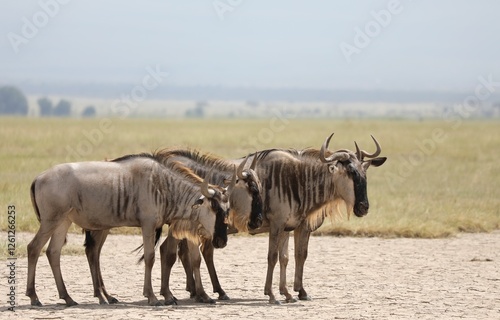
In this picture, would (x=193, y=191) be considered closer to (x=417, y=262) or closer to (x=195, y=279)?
(x=195, y=279)

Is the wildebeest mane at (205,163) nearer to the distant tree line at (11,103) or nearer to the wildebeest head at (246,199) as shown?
the wildebeest head at (246,199)

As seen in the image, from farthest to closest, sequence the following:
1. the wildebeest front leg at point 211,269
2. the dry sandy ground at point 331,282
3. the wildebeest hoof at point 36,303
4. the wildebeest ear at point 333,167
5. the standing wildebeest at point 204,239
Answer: the wildebeest ear at point 333,167 < the wildebeest front leg at point 211,269 < the standing wildebeest at point 204,239 < the wildebeest hoof at point 36,303 < the dry sandy ground at point 331,282

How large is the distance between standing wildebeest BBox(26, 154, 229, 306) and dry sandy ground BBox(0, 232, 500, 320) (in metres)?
0.54

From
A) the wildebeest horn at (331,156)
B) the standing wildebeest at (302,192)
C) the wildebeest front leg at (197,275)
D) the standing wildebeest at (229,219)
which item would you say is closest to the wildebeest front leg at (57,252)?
the standing wildebeest at (229,219)

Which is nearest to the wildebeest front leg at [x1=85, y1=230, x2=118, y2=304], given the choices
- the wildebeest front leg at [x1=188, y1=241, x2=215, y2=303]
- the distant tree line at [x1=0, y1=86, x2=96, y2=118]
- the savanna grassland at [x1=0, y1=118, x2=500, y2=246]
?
the wildebeest front leg at [x1=188, y1=241, x2=215, y2=303]

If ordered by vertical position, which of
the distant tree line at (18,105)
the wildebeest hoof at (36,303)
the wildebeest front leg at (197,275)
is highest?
the distant tree line at (18,105)

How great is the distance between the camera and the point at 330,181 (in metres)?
10.5

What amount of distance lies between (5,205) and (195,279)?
25.5 feet

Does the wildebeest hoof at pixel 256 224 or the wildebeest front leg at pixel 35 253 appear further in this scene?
the wildebeest hoof at pixel 256 224

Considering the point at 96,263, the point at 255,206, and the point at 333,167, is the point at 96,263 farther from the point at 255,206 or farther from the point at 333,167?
the point at 333,167

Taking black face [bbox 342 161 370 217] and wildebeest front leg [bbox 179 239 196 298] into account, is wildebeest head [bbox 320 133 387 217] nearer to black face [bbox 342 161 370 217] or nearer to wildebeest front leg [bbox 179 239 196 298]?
black face [bbox 342 161 370 217]

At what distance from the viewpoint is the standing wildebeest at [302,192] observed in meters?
10.3

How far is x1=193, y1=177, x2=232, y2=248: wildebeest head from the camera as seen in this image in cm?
950

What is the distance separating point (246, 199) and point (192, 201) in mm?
590
